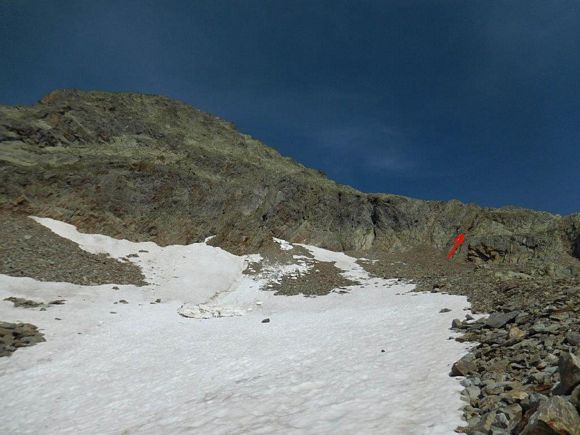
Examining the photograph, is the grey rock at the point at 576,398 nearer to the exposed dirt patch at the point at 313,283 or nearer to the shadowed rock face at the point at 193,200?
the exposed dirt patch at the point at 313,283

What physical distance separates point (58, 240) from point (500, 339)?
34.5m

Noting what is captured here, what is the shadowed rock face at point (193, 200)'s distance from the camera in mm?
39781

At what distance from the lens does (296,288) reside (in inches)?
1185

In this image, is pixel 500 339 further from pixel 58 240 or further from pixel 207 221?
pixel 207 221

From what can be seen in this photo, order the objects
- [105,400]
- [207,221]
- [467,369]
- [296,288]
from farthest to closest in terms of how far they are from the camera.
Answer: [207,221] → [296,288] → [105,400] → [467,369]

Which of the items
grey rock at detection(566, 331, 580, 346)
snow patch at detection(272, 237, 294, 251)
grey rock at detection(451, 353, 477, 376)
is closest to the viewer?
grey rock at detection(566, 331, 580, 346)

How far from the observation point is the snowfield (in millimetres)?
8047

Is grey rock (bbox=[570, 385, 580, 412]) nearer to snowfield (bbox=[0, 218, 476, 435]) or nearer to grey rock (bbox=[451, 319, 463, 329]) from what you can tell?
snowfield (bbox=[0, 218, 476, 435])

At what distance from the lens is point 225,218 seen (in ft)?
152

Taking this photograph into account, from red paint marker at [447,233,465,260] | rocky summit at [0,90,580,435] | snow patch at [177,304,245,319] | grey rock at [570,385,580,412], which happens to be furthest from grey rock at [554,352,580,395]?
red paint marker at [447,233,465,260]

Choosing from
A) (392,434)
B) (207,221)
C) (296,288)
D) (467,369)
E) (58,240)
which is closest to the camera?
(392,434)

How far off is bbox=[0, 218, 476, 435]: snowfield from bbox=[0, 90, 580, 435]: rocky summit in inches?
65.2

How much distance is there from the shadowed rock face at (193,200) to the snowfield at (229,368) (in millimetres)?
17920

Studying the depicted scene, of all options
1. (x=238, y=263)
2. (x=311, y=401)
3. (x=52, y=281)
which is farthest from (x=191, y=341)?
(x=238, y=263)
